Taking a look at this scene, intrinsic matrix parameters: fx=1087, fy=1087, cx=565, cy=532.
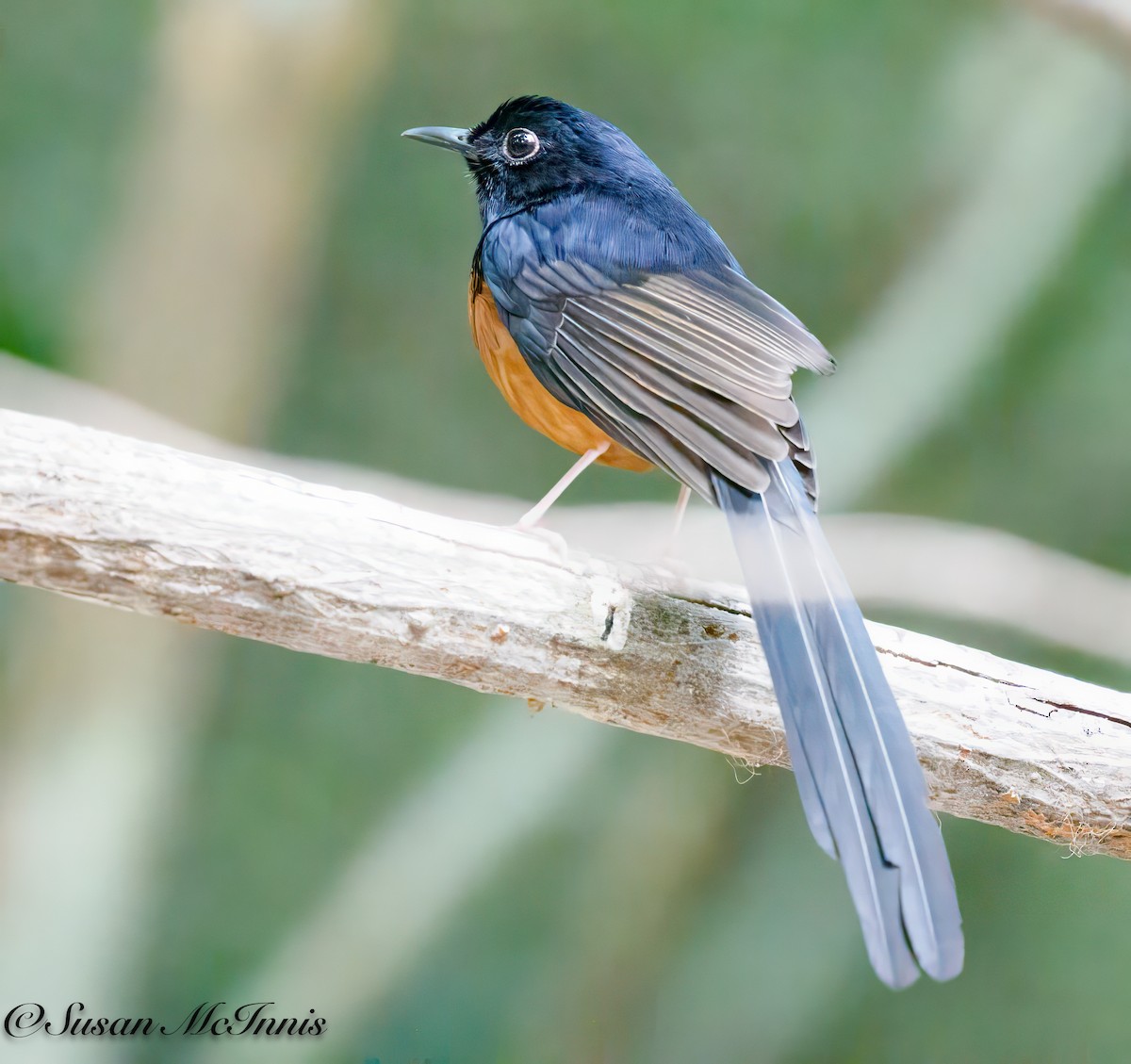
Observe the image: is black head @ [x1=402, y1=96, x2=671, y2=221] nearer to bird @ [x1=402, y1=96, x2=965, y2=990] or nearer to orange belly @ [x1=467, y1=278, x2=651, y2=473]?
bird @ [x1=402, y1=96, x2=965, y2=990]

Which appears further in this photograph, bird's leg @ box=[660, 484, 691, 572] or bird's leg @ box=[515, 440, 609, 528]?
bird's leg @ box=[660, 484, 691, 572]

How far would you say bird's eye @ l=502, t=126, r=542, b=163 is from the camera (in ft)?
7.56

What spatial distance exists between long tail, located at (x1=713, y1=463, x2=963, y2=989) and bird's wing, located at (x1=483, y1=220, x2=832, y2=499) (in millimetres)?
82

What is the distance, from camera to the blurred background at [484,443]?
369 centimetres

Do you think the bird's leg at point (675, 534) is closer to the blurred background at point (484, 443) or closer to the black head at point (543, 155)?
the black head at point (543, 155)

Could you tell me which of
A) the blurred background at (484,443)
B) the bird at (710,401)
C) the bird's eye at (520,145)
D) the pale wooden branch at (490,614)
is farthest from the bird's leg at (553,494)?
the blurred background at (484,443)

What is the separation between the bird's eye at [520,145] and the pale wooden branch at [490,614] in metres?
0.96

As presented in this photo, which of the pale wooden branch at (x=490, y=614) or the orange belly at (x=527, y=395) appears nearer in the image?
the pale wooden branch at (x=490, y=614)

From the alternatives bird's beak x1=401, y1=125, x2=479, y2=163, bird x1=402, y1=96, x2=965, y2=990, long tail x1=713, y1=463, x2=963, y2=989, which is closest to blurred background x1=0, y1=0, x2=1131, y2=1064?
bird's beak x1=401, y1=125, x2=479, y2=163

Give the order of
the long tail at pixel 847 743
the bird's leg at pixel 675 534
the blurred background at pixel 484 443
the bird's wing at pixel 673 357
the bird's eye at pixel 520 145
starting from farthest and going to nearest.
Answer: the blurred background at pixel 484 443 < the bird's eye at pixel 520 145 < the bird's leg at pixel 675 534 < the bird's wing at pixel 673 357 < the long tail at pixel 847 743

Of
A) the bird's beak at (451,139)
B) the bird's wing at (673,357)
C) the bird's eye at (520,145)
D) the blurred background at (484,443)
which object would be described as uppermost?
the bird's eye at (520,145)

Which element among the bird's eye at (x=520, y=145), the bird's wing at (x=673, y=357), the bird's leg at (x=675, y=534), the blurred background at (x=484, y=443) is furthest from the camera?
the blurred background at (x=484, y=443)

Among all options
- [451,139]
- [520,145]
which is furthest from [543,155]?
[451,139]

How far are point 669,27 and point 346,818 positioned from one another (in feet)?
12.1
